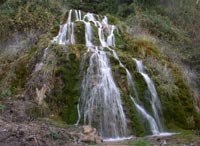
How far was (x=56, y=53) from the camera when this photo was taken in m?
10.8

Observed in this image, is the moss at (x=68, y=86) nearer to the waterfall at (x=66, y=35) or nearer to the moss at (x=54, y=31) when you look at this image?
the waterfall at (x=66, y=35)

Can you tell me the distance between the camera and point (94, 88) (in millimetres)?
9898

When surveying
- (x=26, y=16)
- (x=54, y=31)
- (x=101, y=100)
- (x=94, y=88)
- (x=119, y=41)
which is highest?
(x=26, y=16)

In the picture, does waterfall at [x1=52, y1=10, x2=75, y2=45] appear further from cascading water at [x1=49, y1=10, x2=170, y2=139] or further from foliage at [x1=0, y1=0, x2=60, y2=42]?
cascading water at [x1=49, y1=10, x2=170, y2=139]

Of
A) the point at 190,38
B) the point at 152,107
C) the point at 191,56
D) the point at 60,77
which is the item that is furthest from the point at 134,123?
the point at 190,38

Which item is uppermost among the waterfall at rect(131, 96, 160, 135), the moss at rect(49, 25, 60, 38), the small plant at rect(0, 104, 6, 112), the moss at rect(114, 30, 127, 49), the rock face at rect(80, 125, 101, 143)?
the moss at rect(49, 25, 60, 38)

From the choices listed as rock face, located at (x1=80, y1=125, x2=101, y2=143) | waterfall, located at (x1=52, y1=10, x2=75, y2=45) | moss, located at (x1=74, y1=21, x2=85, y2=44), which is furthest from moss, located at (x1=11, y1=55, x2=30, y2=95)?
rock face, located at (x1=80, y1=125, x2=101, y2=143)

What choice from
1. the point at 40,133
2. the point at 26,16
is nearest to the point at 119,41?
the point at 26,16

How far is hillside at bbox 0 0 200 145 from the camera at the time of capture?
8250 millimetres

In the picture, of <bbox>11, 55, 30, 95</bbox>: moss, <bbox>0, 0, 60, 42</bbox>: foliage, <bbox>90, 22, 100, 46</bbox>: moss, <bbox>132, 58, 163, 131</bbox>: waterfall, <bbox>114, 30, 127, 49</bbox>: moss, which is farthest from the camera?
<bbox>0, 0, 60, 42</bbox>: foliage

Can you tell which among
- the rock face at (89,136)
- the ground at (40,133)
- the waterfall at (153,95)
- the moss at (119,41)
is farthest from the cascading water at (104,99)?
the moss at (119,41)

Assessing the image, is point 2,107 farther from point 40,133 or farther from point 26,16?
point 26,16

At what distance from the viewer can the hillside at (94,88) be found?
8.25m

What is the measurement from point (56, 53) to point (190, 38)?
8.08 metres
